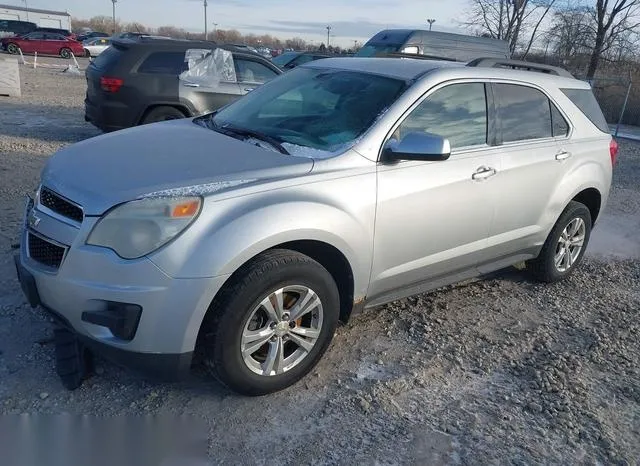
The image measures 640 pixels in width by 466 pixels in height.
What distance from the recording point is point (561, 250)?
15.7ft

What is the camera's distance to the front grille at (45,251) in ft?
8.82

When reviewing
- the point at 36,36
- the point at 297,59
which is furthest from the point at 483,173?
the point at 36,36

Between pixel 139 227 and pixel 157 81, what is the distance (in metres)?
6.37

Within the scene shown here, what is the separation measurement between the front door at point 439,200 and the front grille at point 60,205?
157 centimetres

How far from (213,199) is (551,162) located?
2825 mm

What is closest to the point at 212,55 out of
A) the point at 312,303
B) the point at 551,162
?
the point at 551,162

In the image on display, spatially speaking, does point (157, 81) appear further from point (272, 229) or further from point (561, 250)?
point (272, 229)

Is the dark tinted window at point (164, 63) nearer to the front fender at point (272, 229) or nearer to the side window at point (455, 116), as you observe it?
the side window at point (455, 116)

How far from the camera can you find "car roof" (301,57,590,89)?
3703 mm

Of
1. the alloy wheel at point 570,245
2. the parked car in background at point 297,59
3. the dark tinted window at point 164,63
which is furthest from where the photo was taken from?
the parked car in background at point 297,59

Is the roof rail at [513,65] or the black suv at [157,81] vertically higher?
the roof rail at [513,65]

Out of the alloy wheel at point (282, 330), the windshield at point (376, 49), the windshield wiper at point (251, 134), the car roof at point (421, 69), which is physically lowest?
the alloy wheel at point (282, 330)

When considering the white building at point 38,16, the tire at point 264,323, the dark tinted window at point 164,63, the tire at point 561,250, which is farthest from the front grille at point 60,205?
the white building at point 38,16

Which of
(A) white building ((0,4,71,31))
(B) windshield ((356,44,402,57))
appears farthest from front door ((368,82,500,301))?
(A) white building ((0,4,71,31))
